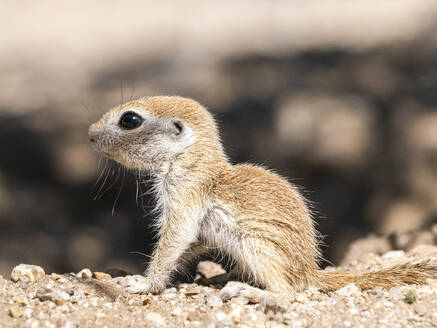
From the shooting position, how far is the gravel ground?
254 cm

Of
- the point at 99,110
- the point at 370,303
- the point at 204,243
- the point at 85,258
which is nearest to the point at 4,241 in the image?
the point at 85,258

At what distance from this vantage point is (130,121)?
10.9 feet

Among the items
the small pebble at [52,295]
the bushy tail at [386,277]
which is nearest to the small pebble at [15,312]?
the small pebble at [52,295]

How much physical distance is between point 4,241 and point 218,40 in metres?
3.70

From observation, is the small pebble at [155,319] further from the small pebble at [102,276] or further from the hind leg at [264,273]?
the small pebble at [102,276]

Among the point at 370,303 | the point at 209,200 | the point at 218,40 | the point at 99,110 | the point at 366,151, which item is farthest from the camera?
the point at 218,40

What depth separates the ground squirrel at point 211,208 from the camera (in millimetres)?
3051

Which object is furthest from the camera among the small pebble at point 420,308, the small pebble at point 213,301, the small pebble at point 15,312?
the small pebble at point 213,301

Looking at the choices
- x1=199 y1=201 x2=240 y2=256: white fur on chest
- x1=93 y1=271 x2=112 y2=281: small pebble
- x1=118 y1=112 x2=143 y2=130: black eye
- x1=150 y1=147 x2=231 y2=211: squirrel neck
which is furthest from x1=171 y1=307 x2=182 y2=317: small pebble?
x1=118 y1=112 x2=143 y2=130: black eye

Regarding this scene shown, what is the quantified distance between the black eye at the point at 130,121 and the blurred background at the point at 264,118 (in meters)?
0.99

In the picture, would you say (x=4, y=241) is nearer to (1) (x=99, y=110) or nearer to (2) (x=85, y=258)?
(2) (x=85, y=258)

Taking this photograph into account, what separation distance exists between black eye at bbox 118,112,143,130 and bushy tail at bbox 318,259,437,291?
1.44m

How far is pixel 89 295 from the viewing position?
2.90 m

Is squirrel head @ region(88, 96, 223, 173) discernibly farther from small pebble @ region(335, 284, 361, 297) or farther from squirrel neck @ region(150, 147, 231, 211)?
small pebble @ region(335, 284, 361, 297)
